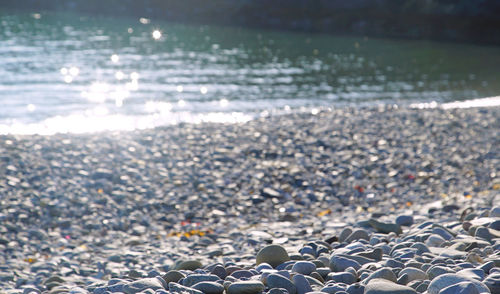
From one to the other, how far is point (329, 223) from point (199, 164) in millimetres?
5071

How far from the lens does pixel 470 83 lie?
3109 centimetres

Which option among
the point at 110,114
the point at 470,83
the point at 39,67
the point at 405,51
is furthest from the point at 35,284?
the point at 405,51

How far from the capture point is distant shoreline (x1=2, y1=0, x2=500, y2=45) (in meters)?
52.4

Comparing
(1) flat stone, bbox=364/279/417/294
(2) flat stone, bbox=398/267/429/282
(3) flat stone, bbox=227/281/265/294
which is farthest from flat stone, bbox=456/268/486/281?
(3) flat stone, bbox=227/281/265/294

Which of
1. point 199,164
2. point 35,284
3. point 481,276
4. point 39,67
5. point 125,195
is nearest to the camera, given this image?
point 481,276

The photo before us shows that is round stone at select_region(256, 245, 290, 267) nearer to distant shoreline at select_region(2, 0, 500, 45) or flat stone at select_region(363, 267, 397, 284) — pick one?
flat stone at select_region(363, 267, 397, 284)

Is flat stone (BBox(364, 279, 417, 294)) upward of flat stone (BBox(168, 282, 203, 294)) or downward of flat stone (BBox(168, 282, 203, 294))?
upward

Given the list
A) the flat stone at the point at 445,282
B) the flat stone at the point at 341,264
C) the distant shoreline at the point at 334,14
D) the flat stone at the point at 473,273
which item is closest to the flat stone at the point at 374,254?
the flat stone at the point at 341,264

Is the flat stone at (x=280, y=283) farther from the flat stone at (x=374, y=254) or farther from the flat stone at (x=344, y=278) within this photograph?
the flat stone at (x=374, y=254)

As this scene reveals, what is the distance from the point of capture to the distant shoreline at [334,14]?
172 feet

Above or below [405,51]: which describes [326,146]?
below

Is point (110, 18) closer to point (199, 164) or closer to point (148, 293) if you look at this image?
point (199, 164)

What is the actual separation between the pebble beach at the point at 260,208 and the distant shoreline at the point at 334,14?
34397mm

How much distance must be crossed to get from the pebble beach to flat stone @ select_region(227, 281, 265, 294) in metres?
0.01
